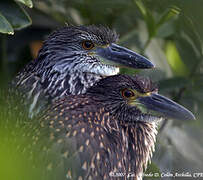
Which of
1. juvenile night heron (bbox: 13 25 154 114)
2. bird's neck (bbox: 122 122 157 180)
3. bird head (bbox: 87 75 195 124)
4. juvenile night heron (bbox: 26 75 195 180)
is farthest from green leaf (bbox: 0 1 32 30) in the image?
juvenile night heron (bbox: 13 25 154 114)

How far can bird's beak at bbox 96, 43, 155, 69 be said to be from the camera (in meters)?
2.67

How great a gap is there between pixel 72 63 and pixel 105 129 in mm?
905

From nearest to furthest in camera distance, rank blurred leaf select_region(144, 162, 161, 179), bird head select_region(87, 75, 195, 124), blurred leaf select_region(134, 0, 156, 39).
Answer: bird head select_region(87, 75, 195, 124), blurred leaf select_region(144, 162, 161, 179), blurred leaf select_region(134, 0, 156, 39)

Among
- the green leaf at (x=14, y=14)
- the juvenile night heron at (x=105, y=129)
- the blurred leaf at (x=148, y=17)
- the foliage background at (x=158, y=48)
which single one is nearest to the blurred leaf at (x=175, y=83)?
the foliage background at (x=158, y=48)

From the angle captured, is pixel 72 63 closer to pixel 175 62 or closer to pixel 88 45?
pixel 88 45

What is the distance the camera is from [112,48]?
2.97 m

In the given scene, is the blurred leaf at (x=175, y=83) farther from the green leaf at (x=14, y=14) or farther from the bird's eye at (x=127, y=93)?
the green leaf at (x=14, y=14)

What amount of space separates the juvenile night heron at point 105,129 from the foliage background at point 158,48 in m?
0.29

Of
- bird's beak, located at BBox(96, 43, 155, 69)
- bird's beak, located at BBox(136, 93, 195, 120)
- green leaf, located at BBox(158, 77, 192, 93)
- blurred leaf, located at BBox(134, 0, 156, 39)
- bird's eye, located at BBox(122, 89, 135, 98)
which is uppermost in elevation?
blurred leaf, located at BBox(134, 0, 156, 39)

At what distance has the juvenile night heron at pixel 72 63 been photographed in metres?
2.90

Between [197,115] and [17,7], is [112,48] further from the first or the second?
[17,7]

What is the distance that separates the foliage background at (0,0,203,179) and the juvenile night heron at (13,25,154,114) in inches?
7.2

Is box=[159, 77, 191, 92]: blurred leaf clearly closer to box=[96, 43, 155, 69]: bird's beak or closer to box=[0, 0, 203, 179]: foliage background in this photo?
box=[0, 0, 203, 179]: foliage background

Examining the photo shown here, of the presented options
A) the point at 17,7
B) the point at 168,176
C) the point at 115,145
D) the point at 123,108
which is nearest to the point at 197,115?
the point at 168,176
